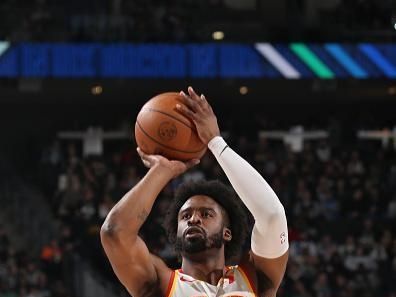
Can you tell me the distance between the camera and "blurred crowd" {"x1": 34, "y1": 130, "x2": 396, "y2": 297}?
49.2ft

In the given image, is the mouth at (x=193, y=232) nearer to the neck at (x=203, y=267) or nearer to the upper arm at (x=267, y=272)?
the neck at (x=203, y=267)

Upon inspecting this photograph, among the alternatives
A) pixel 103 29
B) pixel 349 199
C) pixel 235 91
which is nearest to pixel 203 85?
pixel 235 91

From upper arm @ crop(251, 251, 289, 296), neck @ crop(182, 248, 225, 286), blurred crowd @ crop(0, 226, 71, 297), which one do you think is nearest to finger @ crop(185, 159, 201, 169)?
neck @ crop(182, 248, 225, 286)

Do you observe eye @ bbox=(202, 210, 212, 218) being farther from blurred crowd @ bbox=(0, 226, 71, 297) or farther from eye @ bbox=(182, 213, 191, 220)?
blurred crowd @ bbox=(0, 226, 71, 297)

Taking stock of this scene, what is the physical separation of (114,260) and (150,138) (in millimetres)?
537

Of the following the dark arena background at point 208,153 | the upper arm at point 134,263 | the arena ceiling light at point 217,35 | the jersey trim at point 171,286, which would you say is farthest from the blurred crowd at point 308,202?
the upper arm at point 134,263

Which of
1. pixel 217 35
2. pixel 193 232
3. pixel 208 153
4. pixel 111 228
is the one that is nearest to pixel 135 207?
pixel 111 228

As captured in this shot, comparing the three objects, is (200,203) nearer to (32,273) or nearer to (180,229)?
(180,229)

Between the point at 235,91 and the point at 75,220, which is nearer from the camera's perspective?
the point at 75,220

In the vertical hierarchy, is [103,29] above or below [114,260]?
above

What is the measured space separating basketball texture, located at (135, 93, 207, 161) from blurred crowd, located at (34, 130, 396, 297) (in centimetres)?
1001

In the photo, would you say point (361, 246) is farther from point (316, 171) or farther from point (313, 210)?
point (316, 171)

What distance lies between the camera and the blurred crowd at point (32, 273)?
14414 millimetres

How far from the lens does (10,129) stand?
21.1m
